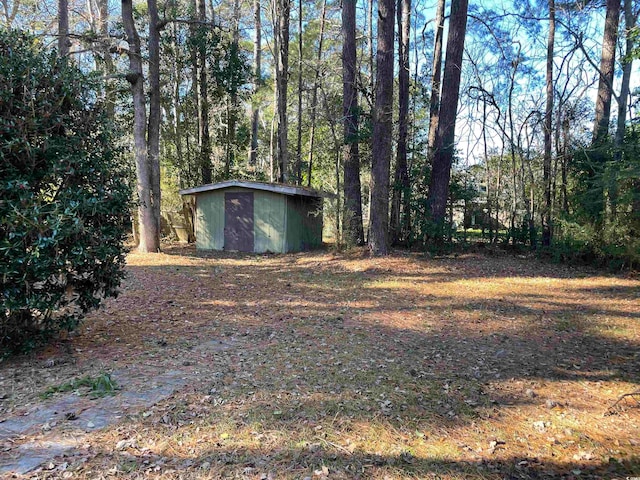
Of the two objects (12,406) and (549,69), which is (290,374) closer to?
(12,406)

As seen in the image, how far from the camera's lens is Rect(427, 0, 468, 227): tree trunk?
11.5m

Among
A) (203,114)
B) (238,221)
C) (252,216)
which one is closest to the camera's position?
(252,216)

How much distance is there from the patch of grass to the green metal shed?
32.7ft

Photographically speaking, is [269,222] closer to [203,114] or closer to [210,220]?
[210,220]

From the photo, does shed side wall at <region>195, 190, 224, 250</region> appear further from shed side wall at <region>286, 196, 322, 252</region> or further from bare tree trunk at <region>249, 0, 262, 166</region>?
bare tree trunk at <region>249, 0, 262, 166</region>

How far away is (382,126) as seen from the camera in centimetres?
1052

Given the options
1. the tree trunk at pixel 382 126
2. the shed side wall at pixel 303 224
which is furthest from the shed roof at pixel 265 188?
the tree trunk at pixel 382 126

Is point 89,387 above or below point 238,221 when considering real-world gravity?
below

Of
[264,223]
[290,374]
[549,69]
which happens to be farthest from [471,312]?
[549,69]

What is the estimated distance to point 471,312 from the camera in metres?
6.46

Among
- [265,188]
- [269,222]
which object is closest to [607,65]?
[265,188]

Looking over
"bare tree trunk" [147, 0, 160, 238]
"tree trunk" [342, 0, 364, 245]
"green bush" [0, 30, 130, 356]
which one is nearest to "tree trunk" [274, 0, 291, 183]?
"tree trunk" [342, 0, 364, 245]

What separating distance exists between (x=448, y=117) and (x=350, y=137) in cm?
284

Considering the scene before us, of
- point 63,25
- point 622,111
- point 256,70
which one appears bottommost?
point 622,111
